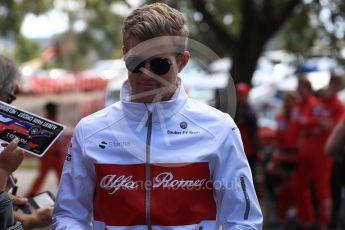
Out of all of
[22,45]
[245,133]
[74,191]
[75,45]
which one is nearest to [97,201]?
[74,191]

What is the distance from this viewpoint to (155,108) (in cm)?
272

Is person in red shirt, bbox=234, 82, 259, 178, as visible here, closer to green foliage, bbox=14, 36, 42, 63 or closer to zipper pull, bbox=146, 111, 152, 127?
zipper pull, bbox=146, 111, 152, 127

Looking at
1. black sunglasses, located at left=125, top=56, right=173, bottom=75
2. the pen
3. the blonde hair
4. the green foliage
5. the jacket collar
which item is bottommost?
the green foliage

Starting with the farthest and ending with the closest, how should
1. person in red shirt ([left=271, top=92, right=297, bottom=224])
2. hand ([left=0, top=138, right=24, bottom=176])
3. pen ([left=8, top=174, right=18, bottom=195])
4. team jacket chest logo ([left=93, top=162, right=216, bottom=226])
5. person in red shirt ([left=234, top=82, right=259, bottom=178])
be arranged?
person in red shirt ([left=234, top=82, right=259, bottom=178])
person in red shirt ([left=271, top=92, right=297, bottom=224])
pen ([left=8, top=174, right=18, bottom=195])
hand ([left=0, top=138, right=24, bottom=176])
team jacket chest logo ([left=93, top=162, right=216, bottom=226])

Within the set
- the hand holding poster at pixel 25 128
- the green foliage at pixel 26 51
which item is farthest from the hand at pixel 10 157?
the green foliage at pixel 26 51

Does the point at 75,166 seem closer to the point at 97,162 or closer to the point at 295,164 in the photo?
the point at 97,162

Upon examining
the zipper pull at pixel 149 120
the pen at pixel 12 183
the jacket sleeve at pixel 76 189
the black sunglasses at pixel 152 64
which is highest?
the black sunglasses at pixel 152 64

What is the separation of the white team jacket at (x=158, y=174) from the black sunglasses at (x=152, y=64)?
123 millimetres

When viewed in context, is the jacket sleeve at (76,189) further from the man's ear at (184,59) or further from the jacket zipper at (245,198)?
the jacket zipper at (245,198)

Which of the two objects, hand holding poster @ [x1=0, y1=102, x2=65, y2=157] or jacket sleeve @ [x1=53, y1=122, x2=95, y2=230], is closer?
jacket sleeve @ [x1=53, y1=122, x2=95, y2=230]

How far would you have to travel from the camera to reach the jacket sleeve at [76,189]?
2725mm

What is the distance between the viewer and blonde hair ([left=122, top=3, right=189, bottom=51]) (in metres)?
2.68

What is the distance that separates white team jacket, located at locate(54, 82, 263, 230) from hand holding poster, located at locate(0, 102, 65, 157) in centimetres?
20

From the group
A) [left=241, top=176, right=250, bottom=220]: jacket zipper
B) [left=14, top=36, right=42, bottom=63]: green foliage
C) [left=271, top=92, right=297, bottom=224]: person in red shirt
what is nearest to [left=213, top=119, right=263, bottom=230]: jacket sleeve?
[left=241, top=176, right=250, bottom=220]: jacket zipper
